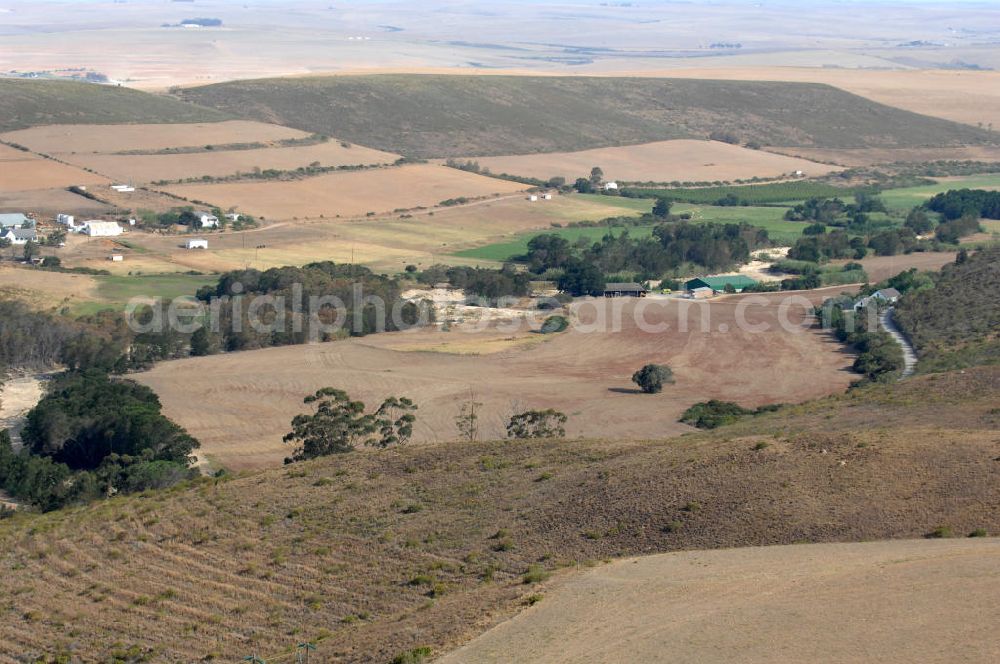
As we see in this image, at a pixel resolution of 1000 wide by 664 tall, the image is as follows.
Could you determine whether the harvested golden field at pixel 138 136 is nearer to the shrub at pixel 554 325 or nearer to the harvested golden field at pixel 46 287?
the harvested golden field at pixel 46 287

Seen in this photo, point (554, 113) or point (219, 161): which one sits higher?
point (554, 113)

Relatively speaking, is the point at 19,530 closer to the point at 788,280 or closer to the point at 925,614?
the point at 925,614

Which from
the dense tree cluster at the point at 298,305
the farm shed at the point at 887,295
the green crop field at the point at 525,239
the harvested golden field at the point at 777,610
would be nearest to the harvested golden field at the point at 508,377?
the dense tree cluster at the point at 298,305

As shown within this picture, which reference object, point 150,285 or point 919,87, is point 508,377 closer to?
point 150,285

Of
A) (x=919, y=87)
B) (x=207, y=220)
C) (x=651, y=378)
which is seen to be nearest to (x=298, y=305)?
(x=651, y=378)

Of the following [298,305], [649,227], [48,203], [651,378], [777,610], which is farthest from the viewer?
[649,227]

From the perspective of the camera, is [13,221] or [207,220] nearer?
[13,221]

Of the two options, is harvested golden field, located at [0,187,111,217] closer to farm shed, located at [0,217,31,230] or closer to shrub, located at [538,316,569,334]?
farm shed, located at [0,217,31,230]
